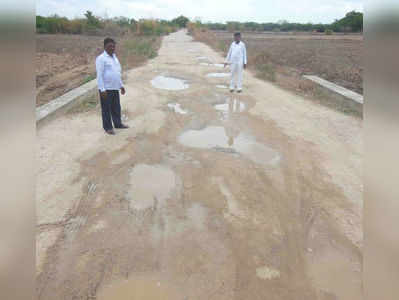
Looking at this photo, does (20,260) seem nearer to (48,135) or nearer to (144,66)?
(48,135)

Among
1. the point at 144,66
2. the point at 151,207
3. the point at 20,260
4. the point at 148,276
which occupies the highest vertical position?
the point at 144,66

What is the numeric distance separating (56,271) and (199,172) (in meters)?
2.29

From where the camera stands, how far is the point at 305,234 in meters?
Answer: 3.31

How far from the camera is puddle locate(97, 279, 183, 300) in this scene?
102 inches

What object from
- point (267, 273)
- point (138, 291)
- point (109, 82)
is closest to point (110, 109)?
point (109, 82)

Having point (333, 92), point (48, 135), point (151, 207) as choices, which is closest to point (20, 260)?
point (151, 207)

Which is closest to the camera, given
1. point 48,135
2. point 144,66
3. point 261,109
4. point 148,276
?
point 148,276

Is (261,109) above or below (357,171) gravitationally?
above

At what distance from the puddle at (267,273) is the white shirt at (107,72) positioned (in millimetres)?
4131

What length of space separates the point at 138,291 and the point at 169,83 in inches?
343

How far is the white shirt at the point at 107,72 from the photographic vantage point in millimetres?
5484

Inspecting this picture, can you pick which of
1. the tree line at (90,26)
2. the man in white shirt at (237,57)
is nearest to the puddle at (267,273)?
the man in white shirt at (237,57)

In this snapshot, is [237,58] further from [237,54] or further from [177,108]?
[177,108]

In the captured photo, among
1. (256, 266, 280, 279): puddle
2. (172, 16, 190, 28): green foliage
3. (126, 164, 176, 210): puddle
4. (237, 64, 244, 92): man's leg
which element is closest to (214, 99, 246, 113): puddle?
(237, 64, 244, 92): man's leg
